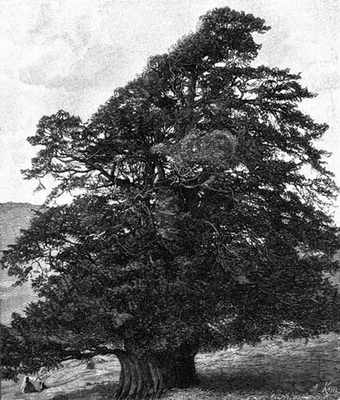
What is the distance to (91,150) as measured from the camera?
13961mm

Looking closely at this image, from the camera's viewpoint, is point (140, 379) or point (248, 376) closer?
point (140, 379)

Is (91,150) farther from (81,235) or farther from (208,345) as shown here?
(208,345)

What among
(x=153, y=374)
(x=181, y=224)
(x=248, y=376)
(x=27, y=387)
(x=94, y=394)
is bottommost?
(x=248, y=376)

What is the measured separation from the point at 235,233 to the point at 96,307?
14.6 feet

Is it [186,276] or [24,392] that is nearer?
[186,276]

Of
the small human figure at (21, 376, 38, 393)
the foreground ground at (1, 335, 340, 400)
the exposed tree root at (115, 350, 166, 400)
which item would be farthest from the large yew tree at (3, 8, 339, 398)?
the small human figure at (21, 376, 38, 393)

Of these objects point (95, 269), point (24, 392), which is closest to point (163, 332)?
point (95, 269)

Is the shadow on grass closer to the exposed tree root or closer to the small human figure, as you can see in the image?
the exposed tree root

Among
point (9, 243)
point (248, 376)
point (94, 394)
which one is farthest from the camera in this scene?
point (9, 243)

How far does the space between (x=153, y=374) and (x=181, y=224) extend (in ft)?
14.9

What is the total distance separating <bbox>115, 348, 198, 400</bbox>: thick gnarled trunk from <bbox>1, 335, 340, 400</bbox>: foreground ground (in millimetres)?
479

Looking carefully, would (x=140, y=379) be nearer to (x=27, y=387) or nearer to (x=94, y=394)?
(x=94, y=394)

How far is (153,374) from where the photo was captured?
45.0 feet

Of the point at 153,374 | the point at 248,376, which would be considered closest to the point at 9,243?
the point at 248,376
